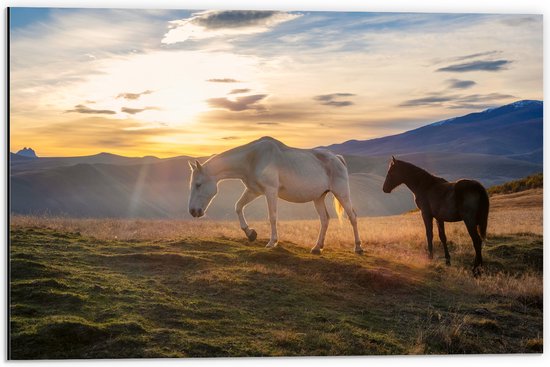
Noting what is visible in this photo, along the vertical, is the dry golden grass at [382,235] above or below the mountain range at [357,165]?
below

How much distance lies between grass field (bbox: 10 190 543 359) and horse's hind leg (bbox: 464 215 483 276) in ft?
0.61

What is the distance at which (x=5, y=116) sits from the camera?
9.45m

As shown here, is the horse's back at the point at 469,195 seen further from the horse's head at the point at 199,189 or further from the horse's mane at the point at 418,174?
the horse's head at the point at 199,189

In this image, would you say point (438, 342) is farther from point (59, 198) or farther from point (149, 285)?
point (59, 198)

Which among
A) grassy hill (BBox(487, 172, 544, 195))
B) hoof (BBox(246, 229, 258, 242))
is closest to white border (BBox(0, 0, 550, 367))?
hoof (BBox(246, 229, 258, 242))

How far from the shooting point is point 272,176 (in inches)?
434

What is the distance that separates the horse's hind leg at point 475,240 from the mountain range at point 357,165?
1677 millimetres

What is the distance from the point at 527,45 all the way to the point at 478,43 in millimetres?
912

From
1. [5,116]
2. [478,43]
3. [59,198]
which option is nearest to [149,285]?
[5,116]

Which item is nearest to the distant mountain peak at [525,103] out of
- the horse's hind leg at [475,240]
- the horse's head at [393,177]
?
the horse's hind leg at [475,240]

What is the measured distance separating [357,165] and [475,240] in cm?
1848

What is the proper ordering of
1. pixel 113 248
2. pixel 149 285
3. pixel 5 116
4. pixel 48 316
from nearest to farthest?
pixel 48 316, pixel 149 285, pixel 5 116, pixel 113 248

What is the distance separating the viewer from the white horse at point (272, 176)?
10781 millimetres

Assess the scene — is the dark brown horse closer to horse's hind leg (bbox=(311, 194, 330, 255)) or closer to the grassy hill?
horse's hind leg (bbox=(311, 194, 330, 255))
